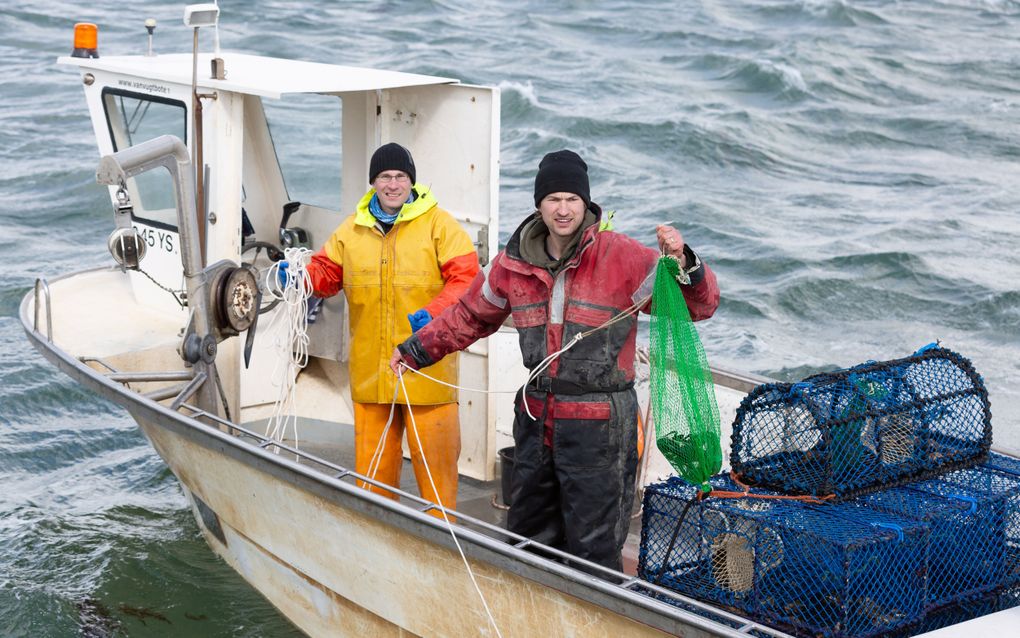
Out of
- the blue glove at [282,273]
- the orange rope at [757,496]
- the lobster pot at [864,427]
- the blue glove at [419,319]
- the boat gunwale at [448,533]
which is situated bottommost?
the boat gunwale at [448,533]

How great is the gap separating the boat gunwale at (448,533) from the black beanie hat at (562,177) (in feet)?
3.60

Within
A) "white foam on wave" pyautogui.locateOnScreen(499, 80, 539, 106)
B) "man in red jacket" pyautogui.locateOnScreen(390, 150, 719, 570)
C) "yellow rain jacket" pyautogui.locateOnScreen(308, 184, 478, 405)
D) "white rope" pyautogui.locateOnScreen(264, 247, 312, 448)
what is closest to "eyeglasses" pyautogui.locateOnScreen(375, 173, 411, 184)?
"yellow rain jacket" pyautogui.locateOnScreen(308, 184, 478, 405)

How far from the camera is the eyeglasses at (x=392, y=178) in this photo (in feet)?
16.4

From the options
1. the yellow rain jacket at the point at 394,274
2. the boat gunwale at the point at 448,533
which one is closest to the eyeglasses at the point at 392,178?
the yellow rain jacket at the point at 394,274

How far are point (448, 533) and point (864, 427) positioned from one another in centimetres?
140

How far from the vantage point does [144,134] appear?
20.9 ft

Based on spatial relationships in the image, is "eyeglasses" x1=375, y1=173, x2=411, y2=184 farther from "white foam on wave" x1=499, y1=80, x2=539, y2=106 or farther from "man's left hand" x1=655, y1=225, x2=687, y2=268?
"white foam on wave" x1=499, y1=80, x2=539, y2=106

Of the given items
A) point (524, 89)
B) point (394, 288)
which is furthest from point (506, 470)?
point (524, 89)

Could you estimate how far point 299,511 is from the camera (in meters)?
4.88

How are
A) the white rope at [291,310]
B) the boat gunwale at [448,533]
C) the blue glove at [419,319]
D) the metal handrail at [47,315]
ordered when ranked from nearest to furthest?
1. the boat gunwale at [448,533]
2. the blue glove at [419,319]
3. the white rope at [291,310]
4. the metal handrail at [47,315]

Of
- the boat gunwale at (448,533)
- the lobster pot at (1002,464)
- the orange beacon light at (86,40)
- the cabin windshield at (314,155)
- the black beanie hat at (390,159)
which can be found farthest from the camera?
the cabin windshield at (314,155)

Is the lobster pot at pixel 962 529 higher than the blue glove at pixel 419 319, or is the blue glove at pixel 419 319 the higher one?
the blue glove at pixel 419 319

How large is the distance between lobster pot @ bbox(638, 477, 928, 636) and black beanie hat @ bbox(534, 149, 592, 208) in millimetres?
1096

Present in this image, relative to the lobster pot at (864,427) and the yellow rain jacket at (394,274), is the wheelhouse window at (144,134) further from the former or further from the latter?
the lobster pot at (864,427)
